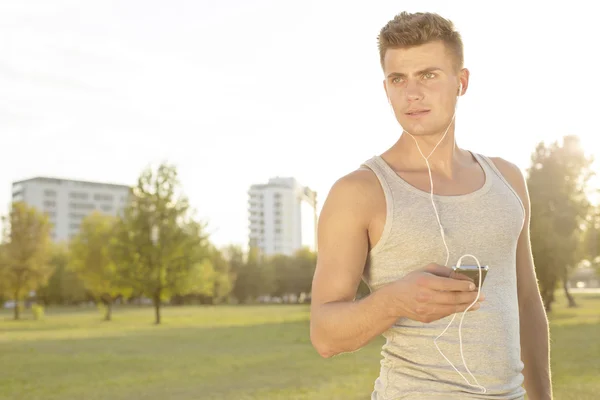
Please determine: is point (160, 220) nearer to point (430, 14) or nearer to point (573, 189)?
point (573, 189)

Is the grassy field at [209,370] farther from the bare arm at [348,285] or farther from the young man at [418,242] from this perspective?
the bare arm at [348,285]

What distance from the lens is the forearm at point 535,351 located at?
2.68m

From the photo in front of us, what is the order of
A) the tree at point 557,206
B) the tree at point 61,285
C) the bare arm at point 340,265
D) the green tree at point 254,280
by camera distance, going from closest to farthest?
the bare arm at point 340,265 < the tree at point 557,206 < the tree at point 61,285 < the green tree at point 254,280

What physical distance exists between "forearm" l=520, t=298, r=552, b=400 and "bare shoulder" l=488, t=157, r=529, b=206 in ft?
1.36

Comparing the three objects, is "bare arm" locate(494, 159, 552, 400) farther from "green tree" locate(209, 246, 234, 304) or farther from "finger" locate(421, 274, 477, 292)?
"green tree" locate(209, 246, 234, 304)

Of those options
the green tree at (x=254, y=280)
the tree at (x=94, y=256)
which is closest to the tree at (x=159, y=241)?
the tree at (x=94, y=256)

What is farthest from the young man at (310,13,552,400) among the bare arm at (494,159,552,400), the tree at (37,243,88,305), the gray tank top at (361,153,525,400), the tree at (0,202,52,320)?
the tree at (37,243,88,305)


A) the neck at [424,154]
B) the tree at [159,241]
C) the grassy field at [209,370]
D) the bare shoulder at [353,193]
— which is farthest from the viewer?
the tree at [159,241]

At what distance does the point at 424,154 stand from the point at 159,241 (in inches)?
1975

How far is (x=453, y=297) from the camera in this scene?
193 cm

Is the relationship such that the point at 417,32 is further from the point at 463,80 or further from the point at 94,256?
the point at 94,256

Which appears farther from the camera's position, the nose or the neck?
the neck

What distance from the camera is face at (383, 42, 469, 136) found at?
8.07ft

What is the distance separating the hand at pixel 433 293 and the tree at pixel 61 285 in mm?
90057
